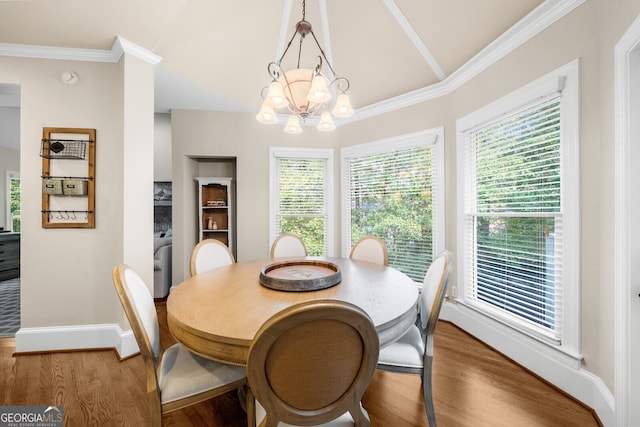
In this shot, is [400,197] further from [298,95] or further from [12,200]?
[12,200]

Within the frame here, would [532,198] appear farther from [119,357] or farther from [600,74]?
[119,357]

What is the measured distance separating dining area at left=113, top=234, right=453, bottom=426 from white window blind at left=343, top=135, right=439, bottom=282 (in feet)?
4.48

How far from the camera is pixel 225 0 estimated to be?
7.60ft

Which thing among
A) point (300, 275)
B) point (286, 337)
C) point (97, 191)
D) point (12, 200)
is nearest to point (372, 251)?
point (300, 275)

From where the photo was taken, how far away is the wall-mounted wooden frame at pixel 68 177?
2.33 m

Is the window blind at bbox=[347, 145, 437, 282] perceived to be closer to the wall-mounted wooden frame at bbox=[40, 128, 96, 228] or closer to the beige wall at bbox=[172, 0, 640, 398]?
the beige wall at bbox=[172, 0, 640, 398]

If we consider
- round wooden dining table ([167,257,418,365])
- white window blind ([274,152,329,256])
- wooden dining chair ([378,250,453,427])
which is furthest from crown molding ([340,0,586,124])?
round wooden dining table ([167,257,418,365])

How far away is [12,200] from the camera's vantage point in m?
5.73

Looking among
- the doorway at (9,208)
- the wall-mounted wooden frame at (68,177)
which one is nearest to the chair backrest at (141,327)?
the wall-mounted wooden frame at (68,177)

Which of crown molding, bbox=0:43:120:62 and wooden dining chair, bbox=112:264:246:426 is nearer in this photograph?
wooden dining chair, bbox=112:264:246:426

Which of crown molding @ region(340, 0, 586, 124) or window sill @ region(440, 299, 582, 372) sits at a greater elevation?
crown molding @ region(340, 0, 586, 124)

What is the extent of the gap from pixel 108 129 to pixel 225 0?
1.55m

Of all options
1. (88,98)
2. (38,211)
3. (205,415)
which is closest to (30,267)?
(38,211)

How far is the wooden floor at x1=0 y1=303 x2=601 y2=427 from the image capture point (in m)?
1.60
